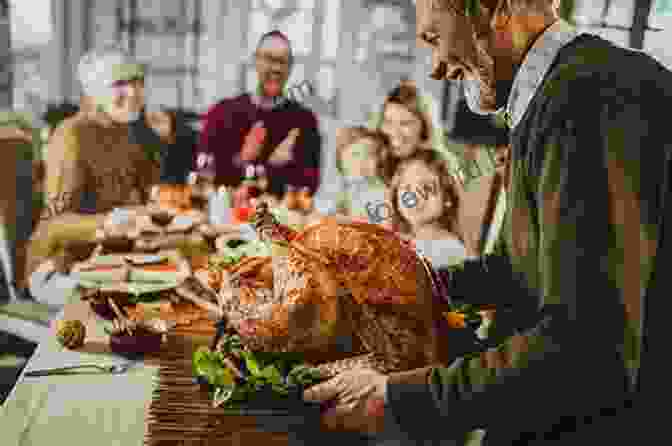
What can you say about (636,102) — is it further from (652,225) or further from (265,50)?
(265,50)

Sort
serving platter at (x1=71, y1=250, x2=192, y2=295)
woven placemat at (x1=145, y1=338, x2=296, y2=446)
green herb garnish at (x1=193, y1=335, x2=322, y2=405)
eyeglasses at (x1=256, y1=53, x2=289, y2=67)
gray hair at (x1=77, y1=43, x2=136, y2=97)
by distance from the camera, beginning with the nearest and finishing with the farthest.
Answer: woven placemat at (x1=145, y1=338, x2=296, y2=446) → green herb garnish at (x1=193, y1=335, x2=322, y2=405) → serving platter at (x1=71, y1=250, x2=192, y2=295) → gray hair at (x1=77, y1=43, x2=136, y2=97) → eyeglasses at (x1=256, y1=53, x2=289, y2=67)

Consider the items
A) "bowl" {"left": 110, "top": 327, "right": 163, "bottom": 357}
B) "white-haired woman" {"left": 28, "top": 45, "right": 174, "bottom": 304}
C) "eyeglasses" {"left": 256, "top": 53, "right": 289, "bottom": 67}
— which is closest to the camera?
"bowl" {"left": 110, "top": 327, "right": 163, "bottom": 357}

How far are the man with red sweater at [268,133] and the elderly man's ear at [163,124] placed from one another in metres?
0.39

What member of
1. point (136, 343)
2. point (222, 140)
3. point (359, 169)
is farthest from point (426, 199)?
point (136, 343)

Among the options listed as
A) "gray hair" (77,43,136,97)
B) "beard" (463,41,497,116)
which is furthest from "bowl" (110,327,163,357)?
"gray hair" (77,43,136,97)

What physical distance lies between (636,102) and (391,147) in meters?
3.21

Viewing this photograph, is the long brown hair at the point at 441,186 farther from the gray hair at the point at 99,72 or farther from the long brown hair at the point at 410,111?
the gray hair at the point at 99,72

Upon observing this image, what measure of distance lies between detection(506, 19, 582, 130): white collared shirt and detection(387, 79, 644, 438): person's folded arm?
16 cm

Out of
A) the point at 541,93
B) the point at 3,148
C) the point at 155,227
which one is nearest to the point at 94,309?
the point at 155,227

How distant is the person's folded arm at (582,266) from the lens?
3.32 ft

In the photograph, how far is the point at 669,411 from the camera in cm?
116

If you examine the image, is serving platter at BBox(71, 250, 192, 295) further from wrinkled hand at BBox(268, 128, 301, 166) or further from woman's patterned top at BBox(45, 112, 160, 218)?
wrinkled hand at BBox(268, 128, 301, 166)

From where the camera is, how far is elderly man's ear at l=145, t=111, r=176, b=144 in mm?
5227

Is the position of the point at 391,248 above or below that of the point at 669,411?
above
